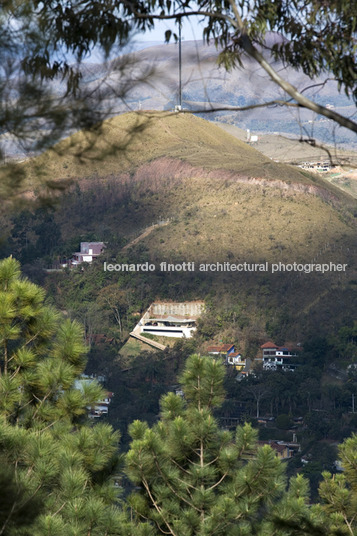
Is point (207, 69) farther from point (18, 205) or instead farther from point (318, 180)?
point (318, 180)

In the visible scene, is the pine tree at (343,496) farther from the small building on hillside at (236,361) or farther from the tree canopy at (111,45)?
the small building on hillside at (236,361)

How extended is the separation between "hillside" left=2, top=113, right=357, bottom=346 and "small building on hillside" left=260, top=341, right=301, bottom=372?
4.56 feet

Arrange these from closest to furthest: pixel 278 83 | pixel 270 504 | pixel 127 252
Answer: pixel 278 83 < pixel 270 504 < pixel 127 252

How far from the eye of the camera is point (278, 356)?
38125 mm

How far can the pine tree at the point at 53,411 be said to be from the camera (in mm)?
4182

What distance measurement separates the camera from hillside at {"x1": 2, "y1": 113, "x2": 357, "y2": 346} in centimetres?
4166

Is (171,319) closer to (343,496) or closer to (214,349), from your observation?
(214,349)

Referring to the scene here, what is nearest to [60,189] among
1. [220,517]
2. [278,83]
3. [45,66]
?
[45,66]

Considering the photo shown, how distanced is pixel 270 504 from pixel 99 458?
1491 mm

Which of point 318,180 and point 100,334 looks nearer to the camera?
point 100,334

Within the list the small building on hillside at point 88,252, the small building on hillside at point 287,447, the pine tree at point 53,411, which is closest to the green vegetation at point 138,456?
the pine tree at point 53,411

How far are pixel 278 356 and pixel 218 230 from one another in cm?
1003

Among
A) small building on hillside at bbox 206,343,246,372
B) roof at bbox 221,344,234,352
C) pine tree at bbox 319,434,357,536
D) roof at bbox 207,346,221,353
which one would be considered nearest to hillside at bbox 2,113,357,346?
roof at bbox 221,344,234,352

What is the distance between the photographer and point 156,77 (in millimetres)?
3795
